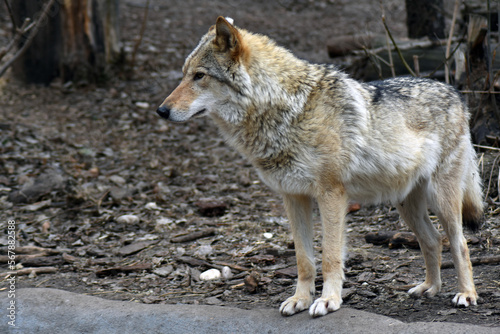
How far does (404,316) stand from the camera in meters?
3.75

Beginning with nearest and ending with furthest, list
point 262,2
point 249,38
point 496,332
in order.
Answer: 1. point 496,332
2. point 249,38
3. point 262,2

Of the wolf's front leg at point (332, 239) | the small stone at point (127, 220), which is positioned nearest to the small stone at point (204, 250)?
the small stone at point (127, 220)

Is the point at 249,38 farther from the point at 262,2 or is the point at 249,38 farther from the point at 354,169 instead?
the point at 262,2

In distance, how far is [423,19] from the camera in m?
8.61

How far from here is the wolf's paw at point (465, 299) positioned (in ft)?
12.5

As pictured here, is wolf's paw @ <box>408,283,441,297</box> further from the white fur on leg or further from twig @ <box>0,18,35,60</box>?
twig @ <box>0,18,35,60</box>

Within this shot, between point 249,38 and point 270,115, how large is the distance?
621 millimetres

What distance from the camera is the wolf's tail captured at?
4324mm

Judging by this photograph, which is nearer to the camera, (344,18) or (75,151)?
(75,151)

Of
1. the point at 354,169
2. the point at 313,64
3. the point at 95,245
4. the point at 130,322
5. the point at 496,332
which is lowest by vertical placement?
the point at 95,245

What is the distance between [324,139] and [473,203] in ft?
5.15

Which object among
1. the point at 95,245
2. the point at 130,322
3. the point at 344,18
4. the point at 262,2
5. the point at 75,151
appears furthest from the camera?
the point at 262,2

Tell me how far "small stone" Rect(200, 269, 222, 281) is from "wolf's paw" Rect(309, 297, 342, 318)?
4.43ft

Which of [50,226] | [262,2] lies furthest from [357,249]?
[262,2]
